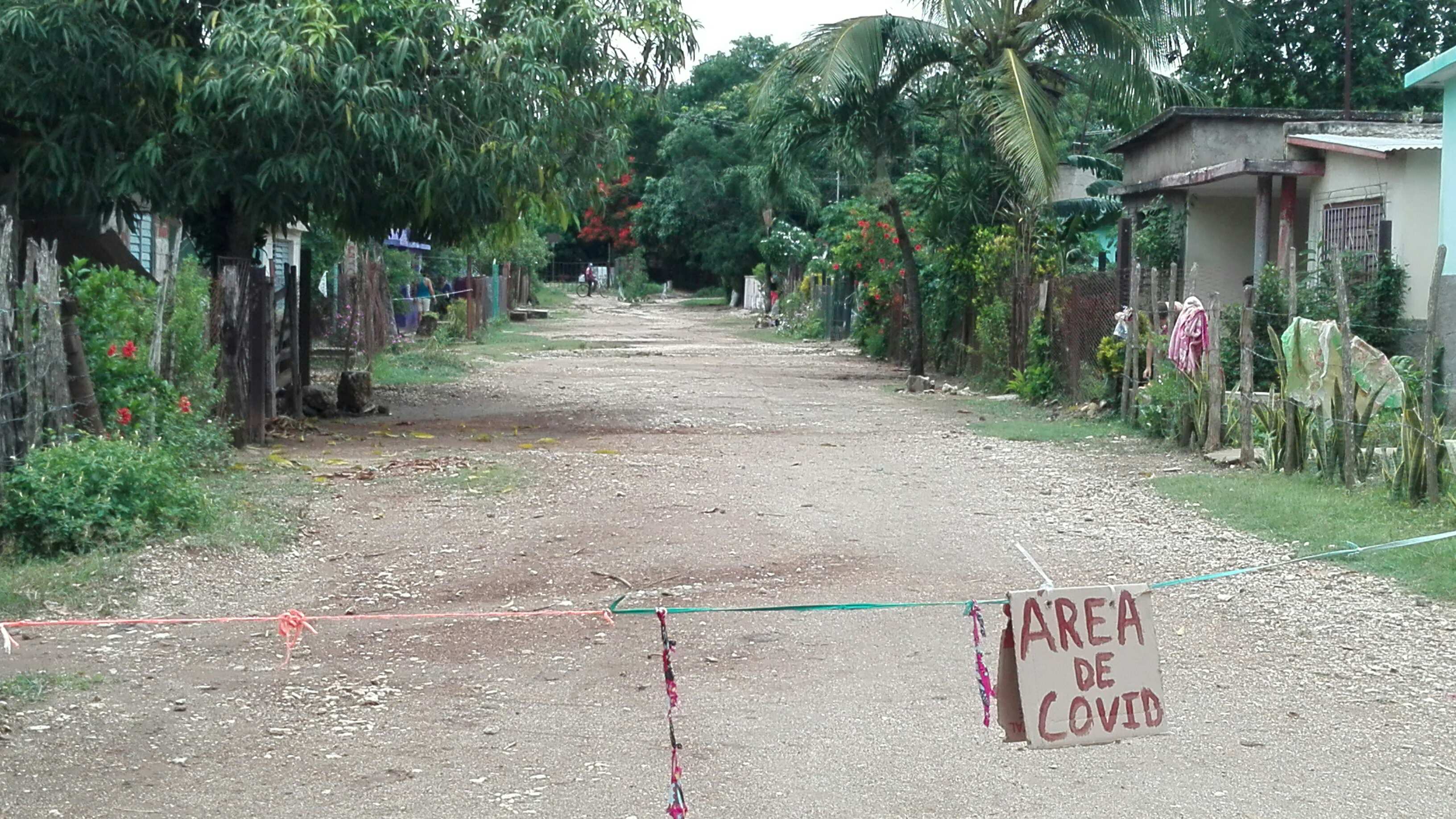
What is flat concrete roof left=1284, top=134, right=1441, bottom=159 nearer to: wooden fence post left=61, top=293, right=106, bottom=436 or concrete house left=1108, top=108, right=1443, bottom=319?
concrete house left=1108, top=108, right=1443, bottom=319

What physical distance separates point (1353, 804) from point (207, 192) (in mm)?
11186

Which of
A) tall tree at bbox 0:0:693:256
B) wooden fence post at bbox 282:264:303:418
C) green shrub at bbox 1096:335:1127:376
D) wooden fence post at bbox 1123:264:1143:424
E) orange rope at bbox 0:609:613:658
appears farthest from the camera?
Answer: green shrub at bbox 1096:335:1127:376

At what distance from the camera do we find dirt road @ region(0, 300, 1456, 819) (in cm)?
486

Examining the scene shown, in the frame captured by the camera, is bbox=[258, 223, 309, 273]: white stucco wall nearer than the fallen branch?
No

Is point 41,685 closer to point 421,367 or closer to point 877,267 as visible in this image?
point 421,367

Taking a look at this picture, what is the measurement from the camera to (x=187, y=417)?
35.9ft

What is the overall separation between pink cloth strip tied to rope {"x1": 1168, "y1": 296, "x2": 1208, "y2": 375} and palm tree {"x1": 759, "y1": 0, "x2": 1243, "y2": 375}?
17.3ft

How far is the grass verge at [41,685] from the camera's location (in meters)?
5.68

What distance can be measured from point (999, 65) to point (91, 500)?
49.1 feet

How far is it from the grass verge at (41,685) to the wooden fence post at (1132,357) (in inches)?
458

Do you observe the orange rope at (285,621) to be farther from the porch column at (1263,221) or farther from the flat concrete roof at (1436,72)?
the porch column at (1263,221)

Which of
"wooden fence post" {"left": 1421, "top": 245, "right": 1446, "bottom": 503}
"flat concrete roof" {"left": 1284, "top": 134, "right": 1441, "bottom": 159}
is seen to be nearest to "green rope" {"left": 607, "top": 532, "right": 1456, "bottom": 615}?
"wooden fence post" {"left": 1421, "top": 245, "right": 1446, "bottom": 503}

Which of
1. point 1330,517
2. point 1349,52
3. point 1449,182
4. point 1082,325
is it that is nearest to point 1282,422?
point 1330,517

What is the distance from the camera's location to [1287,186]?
18.2m
